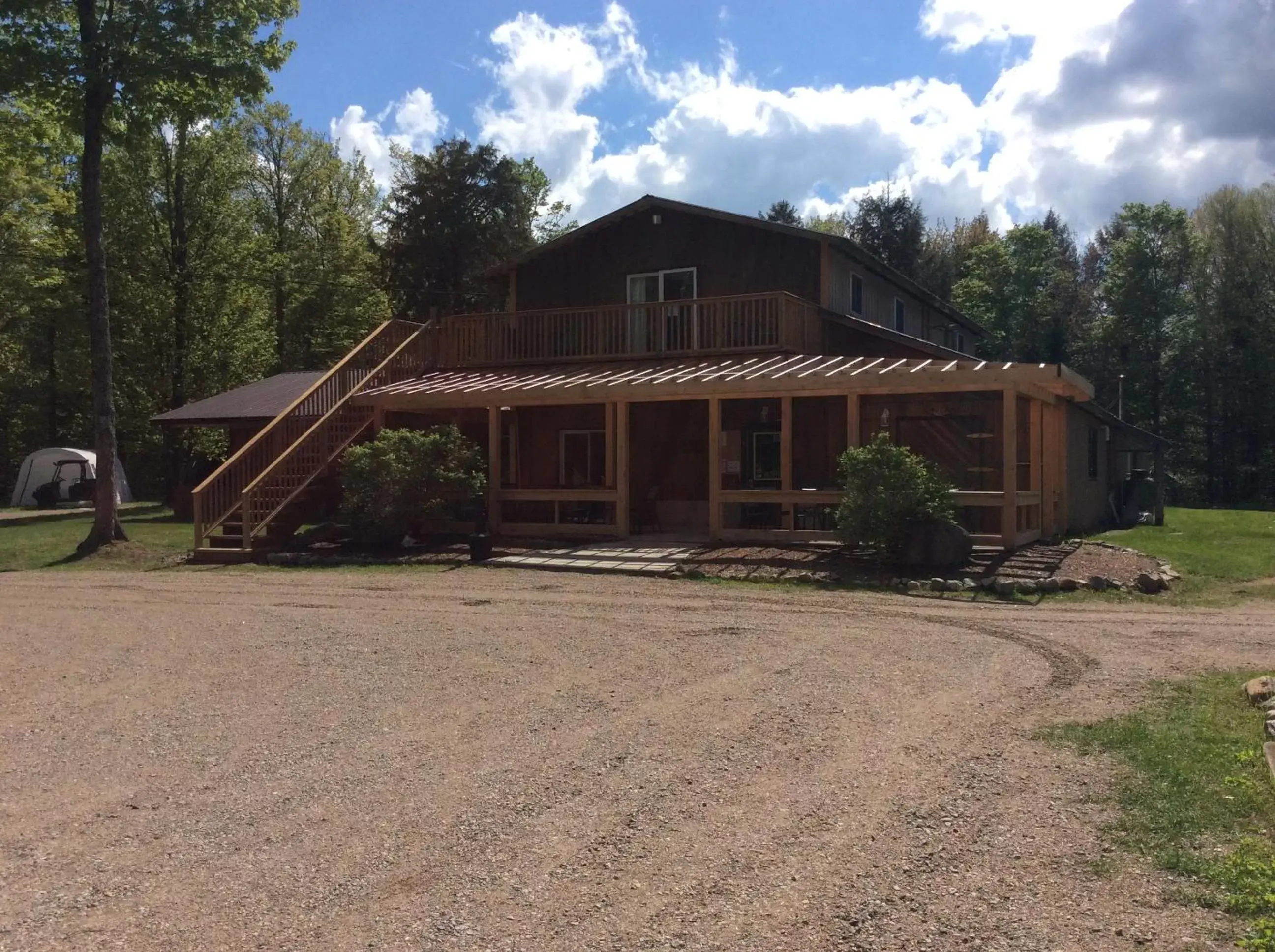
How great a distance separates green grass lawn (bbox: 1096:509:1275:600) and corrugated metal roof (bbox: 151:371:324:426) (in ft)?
57.1

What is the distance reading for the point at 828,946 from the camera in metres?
3.56

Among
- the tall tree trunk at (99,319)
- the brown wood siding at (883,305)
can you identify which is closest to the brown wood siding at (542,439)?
the brown wood siding at (883,305)

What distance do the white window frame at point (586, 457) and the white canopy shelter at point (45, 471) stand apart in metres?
18.8

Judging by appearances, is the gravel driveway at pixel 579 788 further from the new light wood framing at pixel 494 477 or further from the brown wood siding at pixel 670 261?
the brown wood siding at pixel 670 261

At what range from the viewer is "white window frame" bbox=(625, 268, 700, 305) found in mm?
21219

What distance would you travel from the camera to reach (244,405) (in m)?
25.8

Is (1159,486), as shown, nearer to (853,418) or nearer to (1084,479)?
(1084,479)

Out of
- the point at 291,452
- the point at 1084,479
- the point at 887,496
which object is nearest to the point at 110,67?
the point at 291,452

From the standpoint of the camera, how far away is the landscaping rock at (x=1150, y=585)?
12.4m

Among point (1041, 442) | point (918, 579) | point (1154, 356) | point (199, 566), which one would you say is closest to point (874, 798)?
point (918, 579)

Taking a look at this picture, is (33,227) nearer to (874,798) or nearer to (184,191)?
(184,191)

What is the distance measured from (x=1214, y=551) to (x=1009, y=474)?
4.54m

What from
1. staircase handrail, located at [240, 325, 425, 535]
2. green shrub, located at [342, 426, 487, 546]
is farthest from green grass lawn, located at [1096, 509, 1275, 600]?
staircase handrail, located at [240, 325, 425, 535]

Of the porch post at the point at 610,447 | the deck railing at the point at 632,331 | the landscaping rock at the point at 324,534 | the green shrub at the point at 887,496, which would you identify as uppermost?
the deck railing at the point at 632,331
